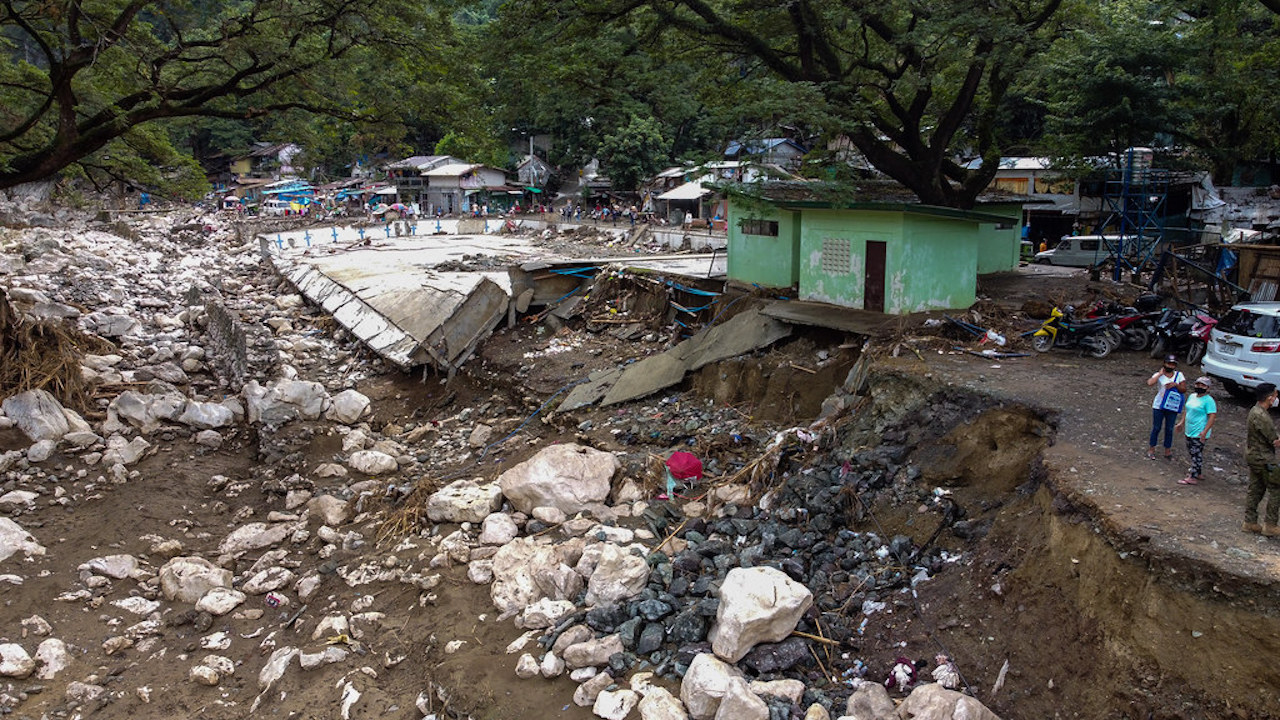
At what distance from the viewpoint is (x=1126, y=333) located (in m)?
10.3

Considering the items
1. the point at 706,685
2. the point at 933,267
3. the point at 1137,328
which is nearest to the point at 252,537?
the point at 706,685

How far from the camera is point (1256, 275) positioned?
11562mm

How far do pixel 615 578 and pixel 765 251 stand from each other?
320 inches

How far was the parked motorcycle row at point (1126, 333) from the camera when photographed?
394 inches

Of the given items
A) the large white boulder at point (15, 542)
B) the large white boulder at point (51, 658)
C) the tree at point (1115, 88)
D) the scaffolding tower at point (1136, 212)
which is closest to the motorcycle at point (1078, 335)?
the scaffolding tower at point (1136, 212)

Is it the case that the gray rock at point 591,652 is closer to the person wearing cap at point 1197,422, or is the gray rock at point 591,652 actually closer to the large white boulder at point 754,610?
the large white boulder at point 754,610

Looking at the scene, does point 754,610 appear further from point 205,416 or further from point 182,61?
point 182,61

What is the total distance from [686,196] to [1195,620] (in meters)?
29.0

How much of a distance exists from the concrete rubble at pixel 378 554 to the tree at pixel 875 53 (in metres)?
3.55

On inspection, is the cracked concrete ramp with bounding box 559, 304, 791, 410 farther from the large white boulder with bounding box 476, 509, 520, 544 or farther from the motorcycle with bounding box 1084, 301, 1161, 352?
the motorcycle with bounding box 1084, 301, 1161, 352

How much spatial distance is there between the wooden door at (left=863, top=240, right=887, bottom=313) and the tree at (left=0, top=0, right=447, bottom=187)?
7.05 metres

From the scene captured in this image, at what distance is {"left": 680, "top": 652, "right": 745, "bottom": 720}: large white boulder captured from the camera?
557 centimetres

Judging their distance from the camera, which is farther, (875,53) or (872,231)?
A: (875,53)

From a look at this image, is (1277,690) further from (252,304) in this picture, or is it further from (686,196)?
(686,196)
